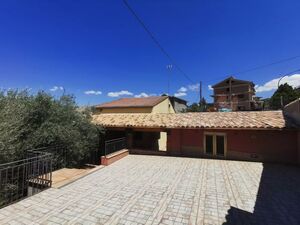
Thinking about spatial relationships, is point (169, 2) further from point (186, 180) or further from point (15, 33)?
point (15, 33)

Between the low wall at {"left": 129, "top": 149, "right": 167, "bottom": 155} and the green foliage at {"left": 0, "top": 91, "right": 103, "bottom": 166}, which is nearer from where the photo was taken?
the green foliage at {"left": 0, "top": 91, "right": 103, "bottom": 166}

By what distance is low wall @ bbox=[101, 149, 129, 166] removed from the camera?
10.6 meters

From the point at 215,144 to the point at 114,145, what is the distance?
23.0 feet

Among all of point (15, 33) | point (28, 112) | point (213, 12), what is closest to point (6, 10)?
point (15, 33)

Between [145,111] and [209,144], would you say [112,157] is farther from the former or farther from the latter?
[145,111]

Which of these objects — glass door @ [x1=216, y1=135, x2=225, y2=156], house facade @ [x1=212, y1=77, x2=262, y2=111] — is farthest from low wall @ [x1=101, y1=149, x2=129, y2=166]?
house facade @ [x1=212, y1=77, x2=262, y2=111]

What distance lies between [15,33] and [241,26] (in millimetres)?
13429

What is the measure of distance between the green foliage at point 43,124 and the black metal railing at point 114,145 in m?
1.47

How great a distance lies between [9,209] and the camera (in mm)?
5297

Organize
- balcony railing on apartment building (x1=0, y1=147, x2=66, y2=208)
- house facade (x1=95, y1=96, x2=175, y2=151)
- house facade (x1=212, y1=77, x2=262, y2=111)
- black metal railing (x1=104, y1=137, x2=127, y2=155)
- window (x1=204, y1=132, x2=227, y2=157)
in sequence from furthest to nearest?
1. house facade (x1=212, y1=77, x2=262, y2=111)
2. house facade (x1=95, y1=96, x2=175, y2=151)
3. window (x1=204, y1=132, x2=227, y2=157)
4. black metal railing (x1=104, y1=137, x2=127, y2=155)
5. balcony railing on apartment building (x1=0, y1=147, x2=66, y2=208)

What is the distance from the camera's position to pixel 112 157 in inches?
443

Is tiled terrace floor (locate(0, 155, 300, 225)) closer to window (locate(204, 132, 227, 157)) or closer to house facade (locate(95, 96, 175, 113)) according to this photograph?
window (locate(204, 132, 227, 157))

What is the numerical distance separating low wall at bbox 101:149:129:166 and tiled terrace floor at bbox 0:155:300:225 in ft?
4.11

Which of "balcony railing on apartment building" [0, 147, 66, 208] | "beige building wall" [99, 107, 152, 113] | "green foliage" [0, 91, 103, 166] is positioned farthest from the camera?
"beige building wall" [99, 107, 152, 113]
